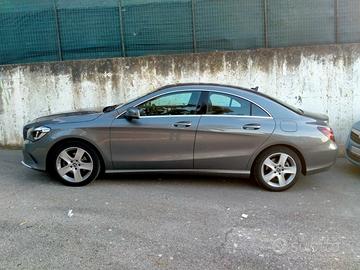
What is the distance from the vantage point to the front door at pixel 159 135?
19.7 feet

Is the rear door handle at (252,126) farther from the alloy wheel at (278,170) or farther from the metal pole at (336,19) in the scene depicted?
the metal pole at (336,19)

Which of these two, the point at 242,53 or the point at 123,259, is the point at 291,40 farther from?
the point at 123,259

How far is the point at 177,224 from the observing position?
187 inches

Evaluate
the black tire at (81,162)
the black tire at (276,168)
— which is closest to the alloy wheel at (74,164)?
the black tire at (81,162)

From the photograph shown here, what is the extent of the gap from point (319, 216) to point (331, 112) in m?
4.27

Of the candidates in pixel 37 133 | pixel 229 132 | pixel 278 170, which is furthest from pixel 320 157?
pixel 37 133

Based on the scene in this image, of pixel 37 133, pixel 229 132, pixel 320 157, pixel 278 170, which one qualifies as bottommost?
pixel 278 170

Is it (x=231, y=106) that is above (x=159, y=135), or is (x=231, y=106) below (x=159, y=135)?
above

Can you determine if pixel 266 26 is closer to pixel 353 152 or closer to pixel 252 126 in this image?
pixel 353 152

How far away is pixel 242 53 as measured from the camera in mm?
8805

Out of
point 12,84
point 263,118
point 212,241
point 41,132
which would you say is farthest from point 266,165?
point 12,84

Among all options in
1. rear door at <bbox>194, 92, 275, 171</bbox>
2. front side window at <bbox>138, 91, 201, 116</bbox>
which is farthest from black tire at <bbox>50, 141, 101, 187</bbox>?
rear door at <bbox>194, 92, 275, 171</bbox>

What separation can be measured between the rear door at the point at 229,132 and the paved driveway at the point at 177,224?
0.45 m

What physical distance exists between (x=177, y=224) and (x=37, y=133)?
105 inches
